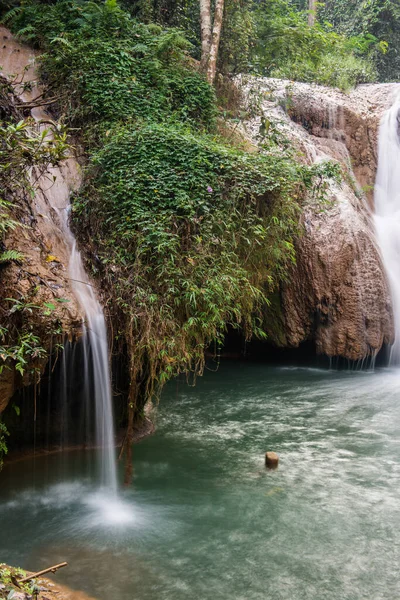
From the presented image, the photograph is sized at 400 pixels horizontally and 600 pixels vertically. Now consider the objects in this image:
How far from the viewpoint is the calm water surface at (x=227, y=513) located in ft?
13.4

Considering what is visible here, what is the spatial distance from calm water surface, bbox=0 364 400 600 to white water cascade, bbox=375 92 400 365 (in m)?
3.92

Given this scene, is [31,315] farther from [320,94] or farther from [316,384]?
[320,94]

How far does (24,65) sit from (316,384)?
25.5 feet

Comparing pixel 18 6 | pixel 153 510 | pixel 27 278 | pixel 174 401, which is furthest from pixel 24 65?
pixel 153 510

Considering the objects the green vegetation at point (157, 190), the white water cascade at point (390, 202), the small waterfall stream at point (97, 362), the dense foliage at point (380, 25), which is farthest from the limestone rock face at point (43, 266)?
the dense foliage at point (380, 25)

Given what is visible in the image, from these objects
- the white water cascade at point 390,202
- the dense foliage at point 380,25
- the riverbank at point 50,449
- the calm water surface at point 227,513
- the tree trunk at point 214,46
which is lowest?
the calm water surface at point 227,513

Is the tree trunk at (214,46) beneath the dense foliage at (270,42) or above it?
beneath

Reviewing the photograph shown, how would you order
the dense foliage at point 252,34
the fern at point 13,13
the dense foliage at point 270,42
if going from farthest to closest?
the dense foliage at point 270,42
the fern at point 13,13
the dense foliage at point 252,34

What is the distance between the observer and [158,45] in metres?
9.18

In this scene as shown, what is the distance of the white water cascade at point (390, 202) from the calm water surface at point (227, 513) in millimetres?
3923

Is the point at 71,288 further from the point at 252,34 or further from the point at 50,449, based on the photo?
the point at 252,34

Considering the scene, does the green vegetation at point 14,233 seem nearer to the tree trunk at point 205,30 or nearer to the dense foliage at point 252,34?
the dense foliage at point 252,34

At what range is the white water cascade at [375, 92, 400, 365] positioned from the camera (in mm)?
11656

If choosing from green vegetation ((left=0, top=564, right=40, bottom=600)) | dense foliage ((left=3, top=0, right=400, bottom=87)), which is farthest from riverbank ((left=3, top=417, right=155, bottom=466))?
dense foliage ((left=3, top=0, right=400, bottom=87))
